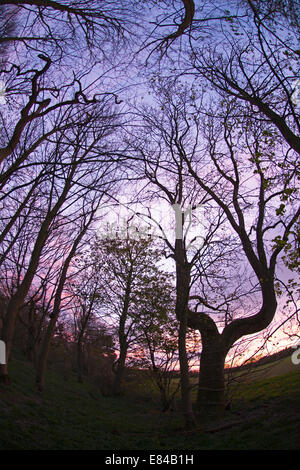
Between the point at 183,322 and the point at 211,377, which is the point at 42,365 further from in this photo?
the point at 183,322

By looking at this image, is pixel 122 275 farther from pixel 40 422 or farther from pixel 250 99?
pixel 250 99

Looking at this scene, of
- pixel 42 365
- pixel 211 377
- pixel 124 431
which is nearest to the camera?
pixel 124 431

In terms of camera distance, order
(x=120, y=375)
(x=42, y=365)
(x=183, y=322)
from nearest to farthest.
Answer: (x=183, y=322)
(x=42, y=365)
(x=120, y=375)

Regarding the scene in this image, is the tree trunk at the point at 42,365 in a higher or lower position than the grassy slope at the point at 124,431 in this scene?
higher

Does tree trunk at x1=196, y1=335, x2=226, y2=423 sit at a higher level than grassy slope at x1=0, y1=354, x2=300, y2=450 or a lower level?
higher

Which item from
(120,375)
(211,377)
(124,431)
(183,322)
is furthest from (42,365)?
(120,375)

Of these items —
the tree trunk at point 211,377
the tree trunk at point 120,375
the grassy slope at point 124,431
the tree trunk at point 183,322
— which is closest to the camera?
the grassy slope at point 124,431

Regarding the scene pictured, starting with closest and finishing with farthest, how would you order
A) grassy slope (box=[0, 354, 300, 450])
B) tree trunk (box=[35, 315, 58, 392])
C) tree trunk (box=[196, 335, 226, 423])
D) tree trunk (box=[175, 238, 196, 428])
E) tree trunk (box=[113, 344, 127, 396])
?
grassy slope (box=[0, 354, 300, 450])
tree trunk (box=[175, 238, 196, 428])
tree trunk (box=[196, 335, 226, 423])
tree trunk (box=[35, 315, 58, 392])
tree trunk (box=[113, 344, 127, 396])

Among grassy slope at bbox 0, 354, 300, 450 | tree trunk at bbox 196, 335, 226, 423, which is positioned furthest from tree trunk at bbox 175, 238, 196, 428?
tree trunk at bbox 196, 335, 226, 423

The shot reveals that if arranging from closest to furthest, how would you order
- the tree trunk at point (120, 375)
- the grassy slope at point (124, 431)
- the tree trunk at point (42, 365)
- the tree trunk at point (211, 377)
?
1. the grassy slope at point (124, 431)
2. the tree trunk at point (211, 377)
3. the tree trunk at point (42, 365)
4. the tree trunk at point (120, 375)

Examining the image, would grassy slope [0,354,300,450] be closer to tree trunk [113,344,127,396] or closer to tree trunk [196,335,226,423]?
tree trunk [196,335,226,423]

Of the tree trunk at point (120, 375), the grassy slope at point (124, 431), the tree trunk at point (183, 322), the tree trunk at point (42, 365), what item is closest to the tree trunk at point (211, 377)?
the grassy slope at point (124, 431)

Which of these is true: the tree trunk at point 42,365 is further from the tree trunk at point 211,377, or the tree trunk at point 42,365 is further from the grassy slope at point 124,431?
the tree trunk at point 211,377

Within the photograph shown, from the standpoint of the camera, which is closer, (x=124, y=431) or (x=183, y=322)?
(x=183, y=322)
